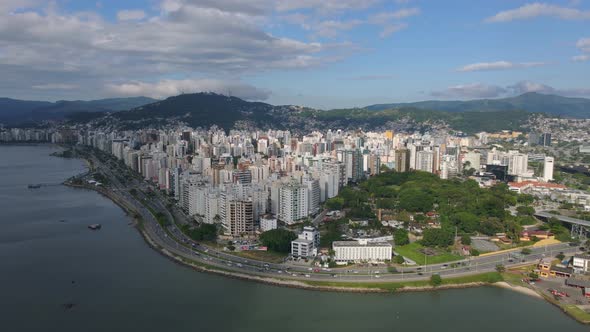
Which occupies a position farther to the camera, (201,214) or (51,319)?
(201,214)

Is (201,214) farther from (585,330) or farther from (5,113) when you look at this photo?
(5,113)

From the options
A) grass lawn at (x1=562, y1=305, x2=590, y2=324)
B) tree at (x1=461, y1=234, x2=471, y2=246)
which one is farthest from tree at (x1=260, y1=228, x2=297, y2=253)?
grass lawn at (x1=562, y1=305, x2=590, y2=324)

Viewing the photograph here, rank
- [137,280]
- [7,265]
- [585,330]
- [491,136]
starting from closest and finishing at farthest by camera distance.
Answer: [585,330] < [137,280] < [7,265] < [491,136]

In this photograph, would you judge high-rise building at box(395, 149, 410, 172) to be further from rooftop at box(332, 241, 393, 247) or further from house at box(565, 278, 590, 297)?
house at box(565, 278, 590, 297)

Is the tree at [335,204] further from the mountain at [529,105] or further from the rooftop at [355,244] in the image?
the mountain at [529,105]

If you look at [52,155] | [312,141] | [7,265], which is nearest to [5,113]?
[52,155]
